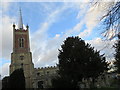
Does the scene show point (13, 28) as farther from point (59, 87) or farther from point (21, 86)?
point (59, 87)

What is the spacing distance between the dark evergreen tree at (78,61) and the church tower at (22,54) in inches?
1260

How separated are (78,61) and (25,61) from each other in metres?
41.7

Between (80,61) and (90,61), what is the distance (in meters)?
2.39

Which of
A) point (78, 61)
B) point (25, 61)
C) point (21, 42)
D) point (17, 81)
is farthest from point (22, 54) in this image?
point (17, 81)

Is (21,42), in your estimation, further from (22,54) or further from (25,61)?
(25,61)

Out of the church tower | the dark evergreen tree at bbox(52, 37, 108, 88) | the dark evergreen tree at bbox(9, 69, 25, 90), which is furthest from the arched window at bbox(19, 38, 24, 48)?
the dark evergreen tree at bbox(9, 69, 25, 90)

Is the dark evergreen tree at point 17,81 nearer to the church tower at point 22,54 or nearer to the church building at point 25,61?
the church building at point 25,61

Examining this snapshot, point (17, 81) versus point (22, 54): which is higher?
point (22, 54)

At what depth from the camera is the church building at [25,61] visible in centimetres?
6812

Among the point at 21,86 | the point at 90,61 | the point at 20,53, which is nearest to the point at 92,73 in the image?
the point at 90,61

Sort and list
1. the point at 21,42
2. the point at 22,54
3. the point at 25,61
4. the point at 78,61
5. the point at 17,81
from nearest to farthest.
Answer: the point at 17,81 < the point at 78,61 < the point at 25,61 < the point at 22,54 < the point at 21,42

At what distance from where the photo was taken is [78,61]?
3844 cm

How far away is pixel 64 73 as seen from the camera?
3906cm

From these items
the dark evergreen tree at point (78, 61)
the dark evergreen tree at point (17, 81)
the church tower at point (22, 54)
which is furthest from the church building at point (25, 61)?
the dark evergreen tree at point (17, 81)
